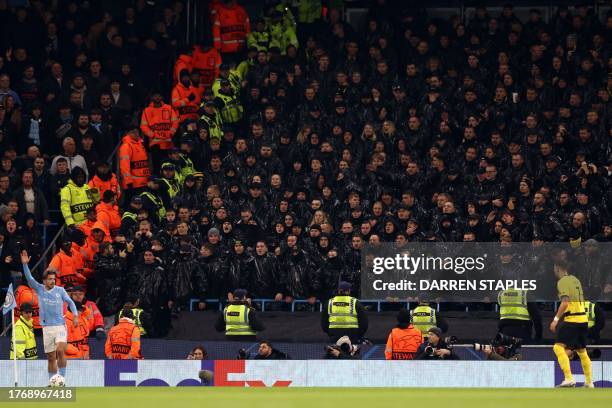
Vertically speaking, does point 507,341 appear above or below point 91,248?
below

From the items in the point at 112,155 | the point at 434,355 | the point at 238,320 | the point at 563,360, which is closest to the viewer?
the point at 563,360

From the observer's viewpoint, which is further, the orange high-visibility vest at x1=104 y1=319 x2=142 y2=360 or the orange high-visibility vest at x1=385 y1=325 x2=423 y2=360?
the orange high-visibility vest at x1=104 y1=319 x2=142 y2=360

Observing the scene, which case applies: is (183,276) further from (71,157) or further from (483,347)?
(483,347)

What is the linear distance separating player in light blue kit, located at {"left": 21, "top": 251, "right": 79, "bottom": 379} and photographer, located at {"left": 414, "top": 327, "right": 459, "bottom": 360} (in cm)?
548

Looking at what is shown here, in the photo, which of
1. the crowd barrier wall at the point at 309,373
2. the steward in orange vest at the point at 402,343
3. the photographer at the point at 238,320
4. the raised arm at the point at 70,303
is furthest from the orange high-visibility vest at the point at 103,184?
the steward in orange vest at the point at 402,343

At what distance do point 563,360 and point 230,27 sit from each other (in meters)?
12.9

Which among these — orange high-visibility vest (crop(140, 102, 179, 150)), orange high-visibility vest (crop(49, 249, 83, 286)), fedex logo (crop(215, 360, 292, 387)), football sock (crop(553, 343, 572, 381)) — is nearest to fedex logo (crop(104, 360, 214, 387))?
fedex logo (crop(215, 360, 292, 387))

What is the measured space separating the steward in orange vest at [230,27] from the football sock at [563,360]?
1249 cm

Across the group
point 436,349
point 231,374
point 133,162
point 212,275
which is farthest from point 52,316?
point 133,162

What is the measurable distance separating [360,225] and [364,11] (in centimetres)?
845

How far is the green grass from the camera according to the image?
1681 cm

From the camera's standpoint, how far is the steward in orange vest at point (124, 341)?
22.4 m

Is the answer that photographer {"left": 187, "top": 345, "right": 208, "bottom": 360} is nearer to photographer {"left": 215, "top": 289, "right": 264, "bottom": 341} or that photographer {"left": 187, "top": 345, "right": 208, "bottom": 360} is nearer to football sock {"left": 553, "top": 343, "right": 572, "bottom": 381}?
photographer {"left": 215, "top": 289, "right": 264, "bottom": 341}

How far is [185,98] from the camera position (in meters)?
28.4
